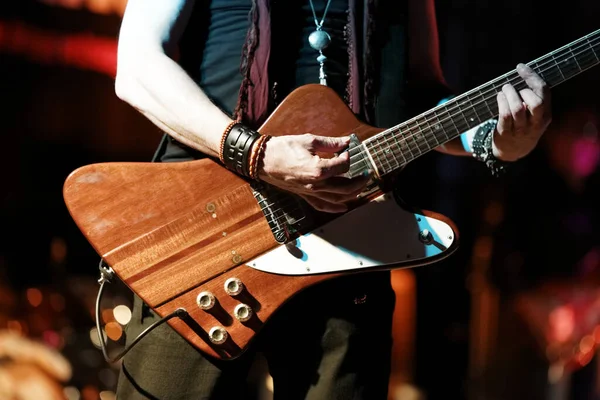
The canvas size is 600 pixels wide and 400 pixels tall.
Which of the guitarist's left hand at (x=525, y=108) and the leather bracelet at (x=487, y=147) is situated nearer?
the guitarist's left hand at (x=525, y=108)

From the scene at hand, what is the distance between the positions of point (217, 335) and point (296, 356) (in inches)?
6.4

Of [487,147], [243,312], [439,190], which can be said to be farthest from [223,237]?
[439,190]

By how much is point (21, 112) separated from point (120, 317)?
5.59 ft

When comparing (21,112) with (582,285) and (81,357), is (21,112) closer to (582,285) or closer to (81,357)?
(81,357)

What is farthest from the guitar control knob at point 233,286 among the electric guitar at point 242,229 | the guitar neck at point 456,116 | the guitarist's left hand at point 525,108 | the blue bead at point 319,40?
the guitarist's left hand at point 525,108

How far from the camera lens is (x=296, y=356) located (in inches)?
46.4

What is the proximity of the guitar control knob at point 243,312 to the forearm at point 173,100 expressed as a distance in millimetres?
275

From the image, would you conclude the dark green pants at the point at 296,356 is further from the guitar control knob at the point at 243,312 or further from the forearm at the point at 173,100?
the forearm at the point at 173,100

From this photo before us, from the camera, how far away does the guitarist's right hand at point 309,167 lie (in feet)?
3.42

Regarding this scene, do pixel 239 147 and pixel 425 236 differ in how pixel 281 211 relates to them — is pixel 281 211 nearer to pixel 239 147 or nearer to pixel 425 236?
pixel 239 147

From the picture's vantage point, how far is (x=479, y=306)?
3.60m

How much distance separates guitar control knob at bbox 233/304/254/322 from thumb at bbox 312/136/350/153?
309 millimetres

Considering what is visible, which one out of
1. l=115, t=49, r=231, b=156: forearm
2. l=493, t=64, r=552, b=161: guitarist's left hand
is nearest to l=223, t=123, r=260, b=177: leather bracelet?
l=115, t=49, r=231, b=156: forearm

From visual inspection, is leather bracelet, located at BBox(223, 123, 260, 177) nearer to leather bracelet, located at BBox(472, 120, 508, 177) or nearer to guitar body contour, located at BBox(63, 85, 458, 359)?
Result: guitar body contour, located at BBox(63, 85, 458, 359)
